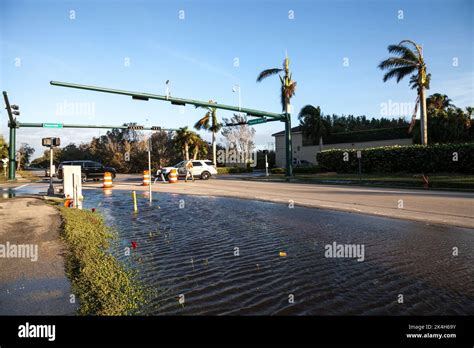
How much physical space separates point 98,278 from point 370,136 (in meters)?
51.2

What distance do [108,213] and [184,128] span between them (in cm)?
3984

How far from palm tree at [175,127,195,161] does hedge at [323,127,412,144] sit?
65.5ft

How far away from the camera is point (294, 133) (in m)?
59.7

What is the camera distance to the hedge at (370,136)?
4803 centimetres

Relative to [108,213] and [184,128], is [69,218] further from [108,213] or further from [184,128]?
[184,128]

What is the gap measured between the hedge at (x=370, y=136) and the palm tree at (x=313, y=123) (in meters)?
2.17

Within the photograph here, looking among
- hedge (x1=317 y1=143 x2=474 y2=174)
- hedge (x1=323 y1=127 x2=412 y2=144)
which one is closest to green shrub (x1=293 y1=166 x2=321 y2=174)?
hedge (x1=317 y1=143 x2=474 y2=174)

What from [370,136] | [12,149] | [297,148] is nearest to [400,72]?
[370,136]

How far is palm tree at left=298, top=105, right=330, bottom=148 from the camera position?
49.2 metres

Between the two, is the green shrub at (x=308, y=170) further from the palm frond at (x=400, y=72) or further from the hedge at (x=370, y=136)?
the hedge at (x=370, y=136)

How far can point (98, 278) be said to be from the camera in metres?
4.65

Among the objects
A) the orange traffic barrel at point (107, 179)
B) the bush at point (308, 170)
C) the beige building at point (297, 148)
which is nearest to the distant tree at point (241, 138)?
the beige building at point (297, 148)

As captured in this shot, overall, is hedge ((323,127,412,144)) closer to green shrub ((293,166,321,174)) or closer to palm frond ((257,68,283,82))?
Answer: green shrub ((293,166,321,174))
